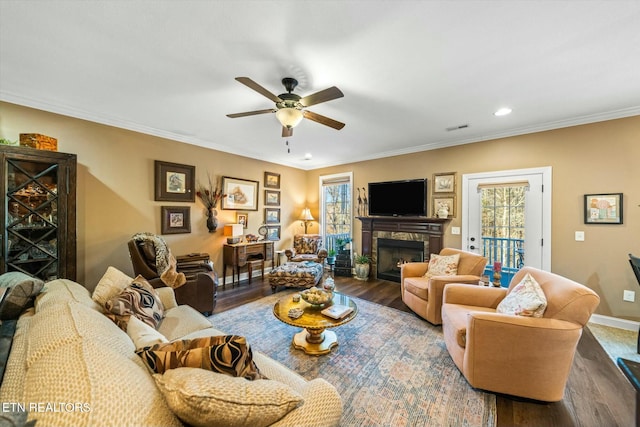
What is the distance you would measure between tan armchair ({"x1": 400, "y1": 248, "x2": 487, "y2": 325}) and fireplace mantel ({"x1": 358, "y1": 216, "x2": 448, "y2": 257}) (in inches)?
30.2

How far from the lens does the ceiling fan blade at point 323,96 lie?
190 centimetres

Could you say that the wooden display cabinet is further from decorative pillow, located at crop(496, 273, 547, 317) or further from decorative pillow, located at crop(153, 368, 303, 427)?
decorative pillow, located at crop(496, 273, 547, 317)

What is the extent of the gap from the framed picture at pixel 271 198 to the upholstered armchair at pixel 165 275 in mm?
2399

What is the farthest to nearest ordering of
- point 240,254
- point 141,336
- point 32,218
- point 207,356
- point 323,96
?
point 240,254, point 32,218, point 323,96, point 141,336, point 207,356

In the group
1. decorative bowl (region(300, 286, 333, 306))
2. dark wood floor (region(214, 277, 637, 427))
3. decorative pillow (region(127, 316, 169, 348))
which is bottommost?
dark wood floor (region(214, 277, 637, 427))

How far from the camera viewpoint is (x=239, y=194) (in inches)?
185

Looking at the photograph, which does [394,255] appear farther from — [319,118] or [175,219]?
[175,219]

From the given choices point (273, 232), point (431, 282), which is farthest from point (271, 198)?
point (431, 282)

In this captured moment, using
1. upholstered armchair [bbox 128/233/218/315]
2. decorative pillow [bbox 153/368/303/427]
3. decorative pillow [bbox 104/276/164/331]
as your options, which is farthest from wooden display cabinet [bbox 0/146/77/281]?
decorative pillow [bbox 153/368/303/427]

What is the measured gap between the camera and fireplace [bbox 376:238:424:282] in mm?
4414

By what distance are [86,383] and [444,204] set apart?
4.46 metres

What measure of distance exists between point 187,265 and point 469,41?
3.90 m

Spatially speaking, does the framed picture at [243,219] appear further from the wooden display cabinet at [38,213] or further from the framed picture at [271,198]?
the wooden display cabinet at [38,213]

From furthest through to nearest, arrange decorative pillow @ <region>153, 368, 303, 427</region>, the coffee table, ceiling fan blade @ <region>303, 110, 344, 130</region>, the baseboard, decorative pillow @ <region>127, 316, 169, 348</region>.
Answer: the baseboard, ceiling fan blade @ <region>303, 110, 344, 130</region>, the coffee table, decorative pillow @ <region>127, 316, 169, 348</region>, decorative pillow @ <region>153, 368, 303, 427</region>
